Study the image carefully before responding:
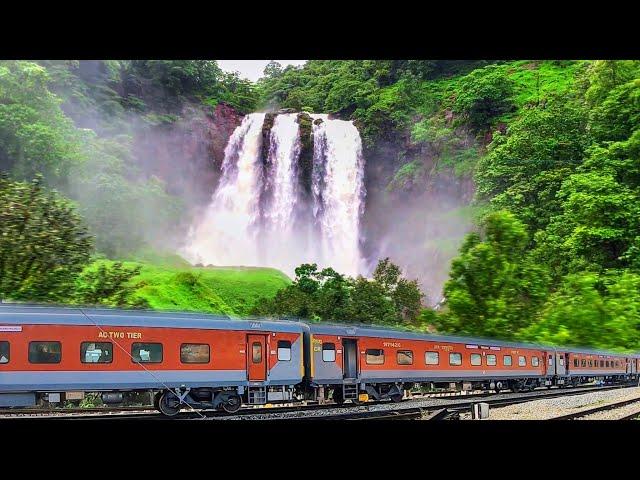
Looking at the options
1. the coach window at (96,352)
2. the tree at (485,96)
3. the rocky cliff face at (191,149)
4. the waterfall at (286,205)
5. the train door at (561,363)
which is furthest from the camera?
the rocky cliff face at (191,149)

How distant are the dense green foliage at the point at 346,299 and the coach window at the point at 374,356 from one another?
11271mm

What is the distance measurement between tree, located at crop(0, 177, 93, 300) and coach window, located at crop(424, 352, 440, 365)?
981 cm

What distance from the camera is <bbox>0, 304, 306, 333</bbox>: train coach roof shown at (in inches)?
451

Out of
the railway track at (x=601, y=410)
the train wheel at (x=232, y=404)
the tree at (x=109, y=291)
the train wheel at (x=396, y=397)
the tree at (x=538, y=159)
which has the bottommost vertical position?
the train wheel at (x=396, y=397)

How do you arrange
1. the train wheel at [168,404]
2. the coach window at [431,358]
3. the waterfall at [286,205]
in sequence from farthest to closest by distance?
1. the waterfall at [286,205]
2. the coach window at [431,358]
3. the train wheel at [168,404]

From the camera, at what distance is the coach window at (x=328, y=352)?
15.4 meters

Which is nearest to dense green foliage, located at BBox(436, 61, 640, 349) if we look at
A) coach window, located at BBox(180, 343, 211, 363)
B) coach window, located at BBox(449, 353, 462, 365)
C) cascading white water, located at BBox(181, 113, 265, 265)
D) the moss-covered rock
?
coach window, located at BBox(449, 353, 462, 365)

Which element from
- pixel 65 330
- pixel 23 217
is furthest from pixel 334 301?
pixel 65 330

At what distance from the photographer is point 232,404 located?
13.9 meters

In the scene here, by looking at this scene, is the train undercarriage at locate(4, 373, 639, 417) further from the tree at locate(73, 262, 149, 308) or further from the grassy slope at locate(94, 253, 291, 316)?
the grassy slope at locate(94, 253, 291, 316)

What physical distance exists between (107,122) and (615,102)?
24.5m

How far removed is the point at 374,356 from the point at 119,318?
20.5 ft

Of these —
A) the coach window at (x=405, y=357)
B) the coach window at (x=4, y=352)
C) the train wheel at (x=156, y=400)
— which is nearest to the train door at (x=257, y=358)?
the train wheel at (x=156, y=400)

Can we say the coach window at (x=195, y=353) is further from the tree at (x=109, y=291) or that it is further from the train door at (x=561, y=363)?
the train door at (x=561, y=363)
